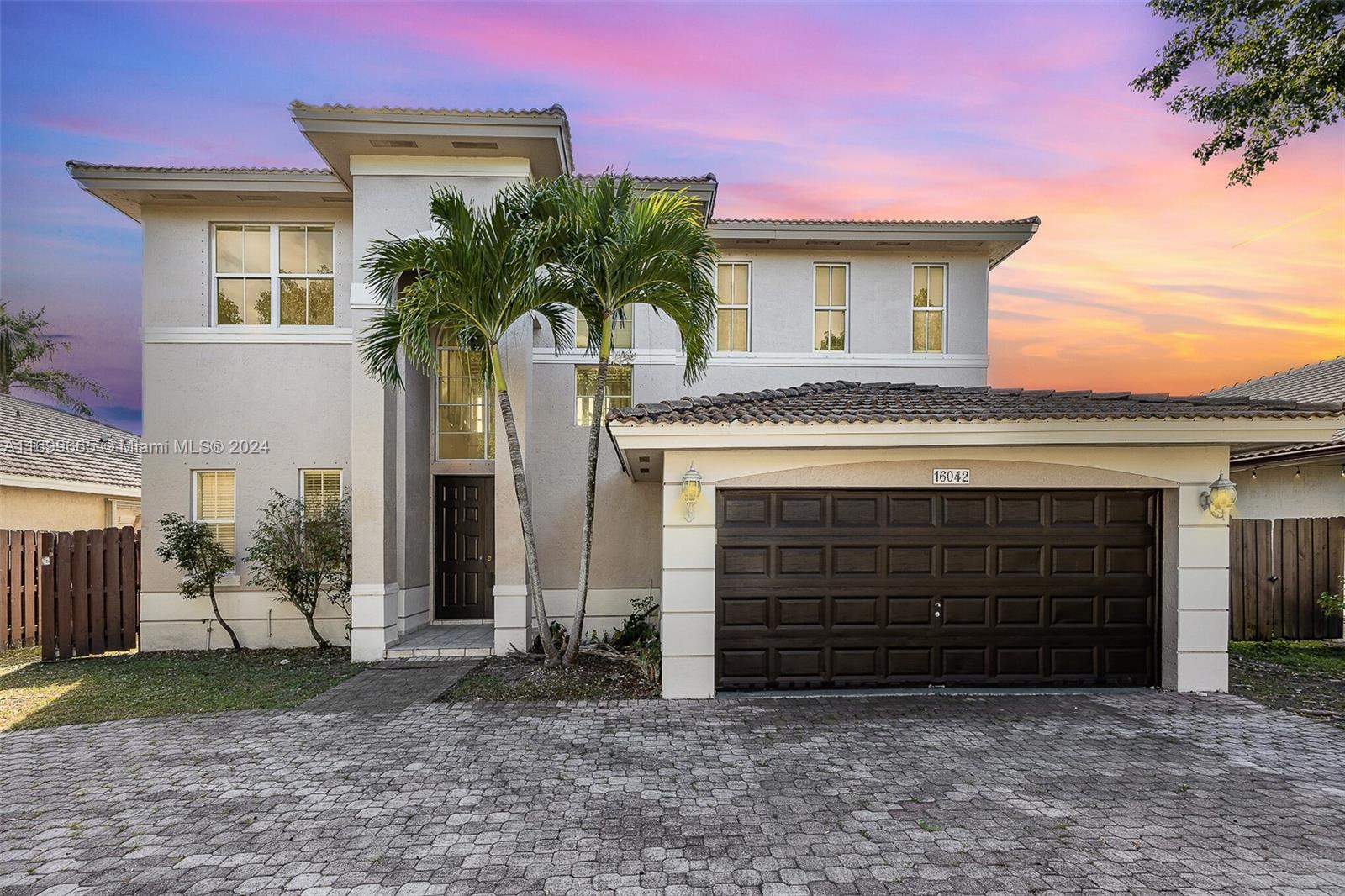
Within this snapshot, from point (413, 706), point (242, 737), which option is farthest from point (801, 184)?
point (242, 737)

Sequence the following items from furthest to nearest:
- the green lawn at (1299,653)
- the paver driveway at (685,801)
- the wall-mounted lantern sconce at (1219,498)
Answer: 1. the green lawn at (1299,653)
2. the wall-mounted lantern sconce at (1219,498)
3. the paver driveway at (685,801)

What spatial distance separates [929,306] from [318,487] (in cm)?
1142

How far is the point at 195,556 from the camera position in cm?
1008

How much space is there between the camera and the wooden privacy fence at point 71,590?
33.1ft

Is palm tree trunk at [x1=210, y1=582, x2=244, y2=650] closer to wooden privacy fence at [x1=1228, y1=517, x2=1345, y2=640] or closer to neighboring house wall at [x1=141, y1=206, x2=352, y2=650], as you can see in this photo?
neighboring house wall at [x1=141, y1=206, x2=352, y2=650]

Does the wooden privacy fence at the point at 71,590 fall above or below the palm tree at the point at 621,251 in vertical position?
below

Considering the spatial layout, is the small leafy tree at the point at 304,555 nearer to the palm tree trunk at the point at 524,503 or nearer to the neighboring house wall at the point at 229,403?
the neighboring house wall at the point at 229,403

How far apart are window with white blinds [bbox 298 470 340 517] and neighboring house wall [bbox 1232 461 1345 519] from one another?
1567cm

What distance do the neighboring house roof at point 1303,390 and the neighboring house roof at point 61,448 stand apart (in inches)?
744

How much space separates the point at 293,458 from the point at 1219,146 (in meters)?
15.6

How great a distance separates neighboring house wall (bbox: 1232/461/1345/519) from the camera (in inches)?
448

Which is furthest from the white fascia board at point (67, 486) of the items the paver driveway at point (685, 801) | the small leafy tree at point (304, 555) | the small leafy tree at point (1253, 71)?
the small leafy tree at point (1253, 71)

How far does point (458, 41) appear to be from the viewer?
12.1m

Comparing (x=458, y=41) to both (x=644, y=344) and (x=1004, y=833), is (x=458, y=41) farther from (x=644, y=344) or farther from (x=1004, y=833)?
(x=1004, y=833)
